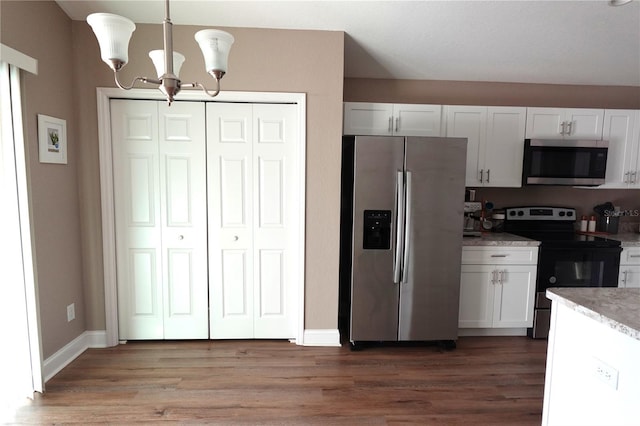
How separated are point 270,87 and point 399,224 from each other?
150cm

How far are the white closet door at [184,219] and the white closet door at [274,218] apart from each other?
1.46 feet

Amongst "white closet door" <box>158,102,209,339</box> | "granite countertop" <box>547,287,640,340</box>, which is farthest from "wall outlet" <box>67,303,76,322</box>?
"granite countertop" <box>547,287,640,340</box>

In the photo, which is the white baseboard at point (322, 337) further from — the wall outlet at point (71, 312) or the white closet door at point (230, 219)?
the wall outlet at point (71, 312)

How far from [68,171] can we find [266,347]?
207 centimetres

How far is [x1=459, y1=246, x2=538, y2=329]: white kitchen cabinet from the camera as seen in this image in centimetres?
304

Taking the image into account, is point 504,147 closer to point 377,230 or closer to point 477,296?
point 477,296

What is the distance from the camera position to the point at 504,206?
3.66m

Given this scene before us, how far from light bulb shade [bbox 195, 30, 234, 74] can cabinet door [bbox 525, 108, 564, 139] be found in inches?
120

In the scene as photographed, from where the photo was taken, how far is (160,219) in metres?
2.86

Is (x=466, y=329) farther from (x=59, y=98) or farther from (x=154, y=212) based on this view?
(x=59, y=98)

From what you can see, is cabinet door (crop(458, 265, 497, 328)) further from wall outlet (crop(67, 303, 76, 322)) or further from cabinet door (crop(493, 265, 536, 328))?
wall outlet (crop(67, 303, 76, 322))

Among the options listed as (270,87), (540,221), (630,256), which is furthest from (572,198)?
(270,87)

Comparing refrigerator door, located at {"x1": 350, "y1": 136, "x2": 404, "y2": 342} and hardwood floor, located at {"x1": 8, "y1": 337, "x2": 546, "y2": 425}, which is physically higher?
refrigerator door, located at {"x1": 350, "y1": 136, "x2": 404, "y2": 342}

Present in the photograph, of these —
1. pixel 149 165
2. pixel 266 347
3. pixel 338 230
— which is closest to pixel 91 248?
pixel 149 165
